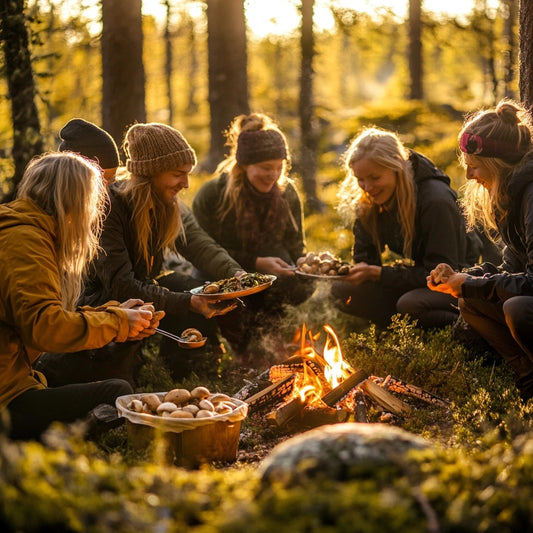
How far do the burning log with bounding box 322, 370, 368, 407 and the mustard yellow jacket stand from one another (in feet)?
5.19

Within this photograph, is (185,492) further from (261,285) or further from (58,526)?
(261,285)

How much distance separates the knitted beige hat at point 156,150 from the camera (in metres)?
5.37

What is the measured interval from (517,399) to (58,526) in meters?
3.42

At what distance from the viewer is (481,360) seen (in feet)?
18.4

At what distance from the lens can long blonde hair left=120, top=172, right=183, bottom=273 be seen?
545 cm

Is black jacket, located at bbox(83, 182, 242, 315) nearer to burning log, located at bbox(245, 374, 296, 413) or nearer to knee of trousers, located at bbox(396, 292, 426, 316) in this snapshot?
burning log, located at bbox(245, 374, 296, 413)

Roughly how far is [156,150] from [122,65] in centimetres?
375

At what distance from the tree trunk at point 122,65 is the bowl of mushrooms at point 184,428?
489cm

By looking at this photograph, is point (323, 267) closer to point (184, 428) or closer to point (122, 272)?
point (122, 272)

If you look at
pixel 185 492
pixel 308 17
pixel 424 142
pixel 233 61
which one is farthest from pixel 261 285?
pixel 424 142

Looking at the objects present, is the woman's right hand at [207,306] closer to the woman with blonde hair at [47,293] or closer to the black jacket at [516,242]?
the woman with blonde hair at [47,293]

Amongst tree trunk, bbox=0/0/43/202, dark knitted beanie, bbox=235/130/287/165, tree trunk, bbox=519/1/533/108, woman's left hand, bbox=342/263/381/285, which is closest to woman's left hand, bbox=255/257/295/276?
woman's left hand, bbox=342/263/381/285

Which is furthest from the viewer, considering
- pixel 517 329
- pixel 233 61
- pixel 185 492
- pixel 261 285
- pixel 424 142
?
pixel 424 142

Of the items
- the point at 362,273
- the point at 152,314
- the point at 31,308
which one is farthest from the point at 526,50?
the point at 31,308
